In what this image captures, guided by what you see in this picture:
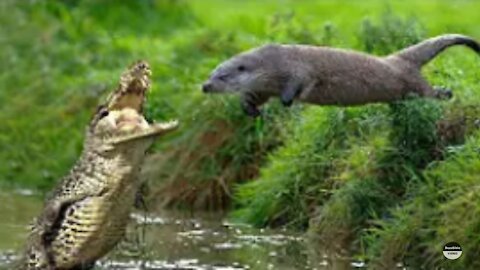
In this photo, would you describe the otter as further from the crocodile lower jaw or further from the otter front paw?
the crocodile lower jaw

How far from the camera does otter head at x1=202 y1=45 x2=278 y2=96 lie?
10289 millimetres

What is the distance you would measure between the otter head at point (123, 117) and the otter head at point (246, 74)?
1.76 m

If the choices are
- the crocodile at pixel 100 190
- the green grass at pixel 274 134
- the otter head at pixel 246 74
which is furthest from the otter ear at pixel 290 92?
the crocodile at pixel 100 190

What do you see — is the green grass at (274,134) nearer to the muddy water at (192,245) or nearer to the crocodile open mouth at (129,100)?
the muddy water at (192,245)

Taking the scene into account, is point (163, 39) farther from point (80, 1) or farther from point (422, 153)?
point (422, 153)

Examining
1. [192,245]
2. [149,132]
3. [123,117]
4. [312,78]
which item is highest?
[312,78]

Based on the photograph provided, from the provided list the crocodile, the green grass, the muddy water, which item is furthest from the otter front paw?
the crocodile

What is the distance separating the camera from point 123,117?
8.52 metres

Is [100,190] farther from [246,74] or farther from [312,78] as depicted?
[312,78]

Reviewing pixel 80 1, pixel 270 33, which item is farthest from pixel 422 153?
pixel 80 1

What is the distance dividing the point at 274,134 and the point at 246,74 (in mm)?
2264

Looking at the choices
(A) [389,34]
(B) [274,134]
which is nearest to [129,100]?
(B) [274,134]

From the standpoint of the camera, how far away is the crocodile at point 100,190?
27.8 feet

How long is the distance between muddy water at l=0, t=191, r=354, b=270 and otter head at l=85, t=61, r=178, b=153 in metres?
1.13
